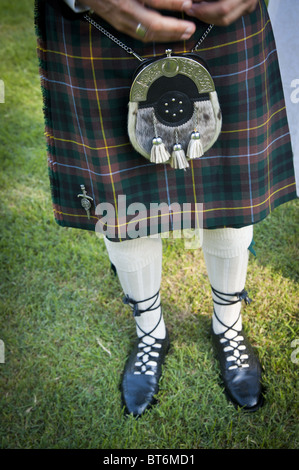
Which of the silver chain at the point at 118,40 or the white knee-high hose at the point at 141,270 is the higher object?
the silver chain at the point at 118,40

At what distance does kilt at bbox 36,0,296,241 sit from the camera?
738 mm

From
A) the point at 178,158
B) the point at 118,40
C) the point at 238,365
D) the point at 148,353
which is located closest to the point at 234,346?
the point at 238,365

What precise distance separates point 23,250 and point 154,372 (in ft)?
2.64

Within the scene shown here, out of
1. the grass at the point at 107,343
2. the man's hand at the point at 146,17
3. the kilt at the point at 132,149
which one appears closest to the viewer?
the man's hand at the point at 146,17

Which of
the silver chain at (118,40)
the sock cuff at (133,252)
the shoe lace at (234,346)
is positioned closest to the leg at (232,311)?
the shoe lace at (234,346)

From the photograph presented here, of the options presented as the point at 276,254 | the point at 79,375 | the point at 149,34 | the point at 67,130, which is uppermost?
the point at 149,34

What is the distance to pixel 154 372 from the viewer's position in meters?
1.19

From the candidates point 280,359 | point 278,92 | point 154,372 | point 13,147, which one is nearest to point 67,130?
point 278,92

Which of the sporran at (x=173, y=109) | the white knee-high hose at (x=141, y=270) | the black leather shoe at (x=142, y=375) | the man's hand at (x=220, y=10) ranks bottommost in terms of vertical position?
the black leather shoe at (x=142, y=375)

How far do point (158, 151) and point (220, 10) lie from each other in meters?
0.25

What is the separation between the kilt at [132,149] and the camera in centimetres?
74

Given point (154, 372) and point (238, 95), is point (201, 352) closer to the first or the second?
point (154, 372)

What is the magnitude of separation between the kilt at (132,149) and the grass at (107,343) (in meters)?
0.52

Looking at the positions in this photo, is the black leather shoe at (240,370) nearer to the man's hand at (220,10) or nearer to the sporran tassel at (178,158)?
the sporran tassel at (178,158)
